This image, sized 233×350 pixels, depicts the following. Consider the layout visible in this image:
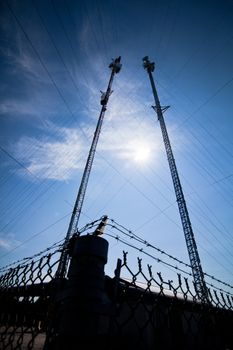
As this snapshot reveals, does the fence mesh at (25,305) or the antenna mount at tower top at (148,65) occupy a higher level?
the antenna mount at tower top at (148,65)

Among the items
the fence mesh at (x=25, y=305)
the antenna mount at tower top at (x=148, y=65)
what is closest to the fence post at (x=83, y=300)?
the fence mesh at (x=25, y=305)

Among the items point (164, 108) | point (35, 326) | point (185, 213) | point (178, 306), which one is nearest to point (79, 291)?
point (35, 326)

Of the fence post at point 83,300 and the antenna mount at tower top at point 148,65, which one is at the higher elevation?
the antenna mount at tower top at point 148,65

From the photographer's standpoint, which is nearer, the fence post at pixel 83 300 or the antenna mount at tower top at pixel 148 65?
the fence post at pixel 83 300

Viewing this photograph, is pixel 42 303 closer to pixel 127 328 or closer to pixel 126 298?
pixel 126 298

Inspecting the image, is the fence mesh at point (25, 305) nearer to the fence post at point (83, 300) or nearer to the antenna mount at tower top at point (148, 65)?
the fence post at point (83, 300)

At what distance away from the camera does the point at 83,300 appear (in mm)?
1302

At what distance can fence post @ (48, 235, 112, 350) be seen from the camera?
1.19 meters

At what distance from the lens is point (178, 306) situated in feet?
6.97

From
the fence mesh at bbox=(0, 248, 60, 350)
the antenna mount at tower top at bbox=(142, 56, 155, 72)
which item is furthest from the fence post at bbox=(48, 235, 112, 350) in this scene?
the antenna mount at tower top at bbox=(142, 56, 155, 72)

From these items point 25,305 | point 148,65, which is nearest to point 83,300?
point 25,305

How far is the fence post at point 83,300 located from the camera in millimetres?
1188

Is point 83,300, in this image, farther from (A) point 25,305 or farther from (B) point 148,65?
(B) point 148,65

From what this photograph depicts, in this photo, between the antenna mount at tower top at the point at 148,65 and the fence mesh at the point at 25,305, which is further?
the antenna mount at tower top at the point at 148,65
